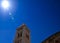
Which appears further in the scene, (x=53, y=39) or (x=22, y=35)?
(x=22, y=35)

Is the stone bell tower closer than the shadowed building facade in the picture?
No

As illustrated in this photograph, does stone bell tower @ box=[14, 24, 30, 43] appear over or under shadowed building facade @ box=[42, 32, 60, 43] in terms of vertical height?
over

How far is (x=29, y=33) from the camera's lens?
56.8 m

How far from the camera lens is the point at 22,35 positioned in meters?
50.9

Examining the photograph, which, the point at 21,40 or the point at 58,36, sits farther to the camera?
the point at 21,40

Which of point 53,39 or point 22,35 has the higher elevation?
point 22,35

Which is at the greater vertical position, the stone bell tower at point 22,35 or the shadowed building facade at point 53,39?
the stone bell tower at point 22,35

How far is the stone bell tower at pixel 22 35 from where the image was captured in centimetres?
5011

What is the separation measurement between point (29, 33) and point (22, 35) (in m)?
6.26

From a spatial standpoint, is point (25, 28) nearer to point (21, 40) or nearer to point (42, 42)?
point (21, 40)

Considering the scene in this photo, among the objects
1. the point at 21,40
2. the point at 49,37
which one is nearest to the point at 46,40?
the point at 49,37

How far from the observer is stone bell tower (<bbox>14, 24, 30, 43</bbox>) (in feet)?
164

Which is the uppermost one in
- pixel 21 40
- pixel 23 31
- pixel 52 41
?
pixel 23 31

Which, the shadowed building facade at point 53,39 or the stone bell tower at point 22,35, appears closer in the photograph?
the shadowed building facade at point 53,39
